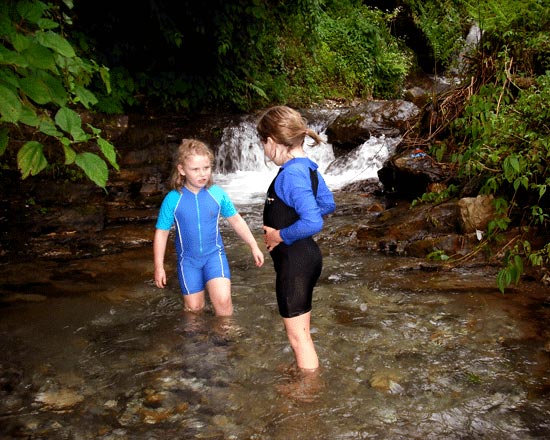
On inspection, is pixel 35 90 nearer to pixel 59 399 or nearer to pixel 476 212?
pixel 59 399

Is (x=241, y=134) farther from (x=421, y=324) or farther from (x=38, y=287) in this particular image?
(x=421, y=324)

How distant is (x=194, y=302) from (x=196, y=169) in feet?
3.75

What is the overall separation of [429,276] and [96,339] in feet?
10.4

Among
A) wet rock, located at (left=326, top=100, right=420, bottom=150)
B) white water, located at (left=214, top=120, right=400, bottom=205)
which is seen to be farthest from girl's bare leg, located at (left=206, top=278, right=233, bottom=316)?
wet rock, located at (left=326, top=100, right=420, bottom=150)

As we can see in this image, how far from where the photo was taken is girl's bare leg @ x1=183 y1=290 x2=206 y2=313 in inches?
178

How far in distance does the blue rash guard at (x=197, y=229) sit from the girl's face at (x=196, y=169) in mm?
150

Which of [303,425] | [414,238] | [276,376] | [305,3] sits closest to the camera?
[303,425]

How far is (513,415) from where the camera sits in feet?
10.3

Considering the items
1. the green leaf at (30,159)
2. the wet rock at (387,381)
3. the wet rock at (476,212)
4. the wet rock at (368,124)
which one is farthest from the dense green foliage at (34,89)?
the wet rock at (368,124)

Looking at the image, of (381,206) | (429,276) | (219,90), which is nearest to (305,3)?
(219,90)

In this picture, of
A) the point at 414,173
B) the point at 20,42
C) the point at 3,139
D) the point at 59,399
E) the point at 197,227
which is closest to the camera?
the point at 20,42

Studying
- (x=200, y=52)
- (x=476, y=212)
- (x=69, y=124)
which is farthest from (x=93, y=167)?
(x=200, y=52)

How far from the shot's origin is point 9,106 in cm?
215

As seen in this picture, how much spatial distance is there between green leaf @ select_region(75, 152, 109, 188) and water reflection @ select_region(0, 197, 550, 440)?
1.52 meters
